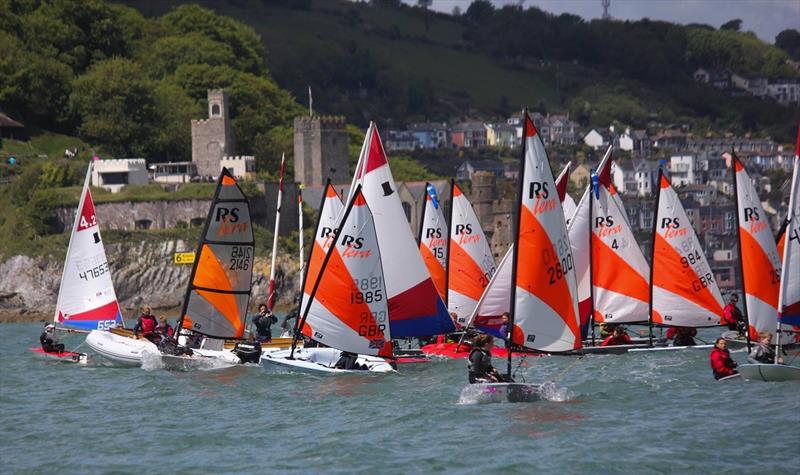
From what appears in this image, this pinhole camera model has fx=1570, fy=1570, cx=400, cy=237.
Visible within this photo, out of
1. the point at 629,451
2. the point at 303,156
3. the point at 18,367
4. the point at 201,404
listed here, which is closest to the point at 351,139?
the point at 303,156

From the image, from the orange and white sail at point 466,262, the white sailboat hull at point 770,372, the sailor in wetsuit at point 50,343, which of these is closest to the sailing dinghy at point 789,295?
the white sailboat hull at point 770,372

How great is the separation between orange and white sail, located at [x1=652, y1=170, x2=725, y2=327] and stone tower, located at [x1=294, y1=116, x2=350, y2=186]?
69.8 meters

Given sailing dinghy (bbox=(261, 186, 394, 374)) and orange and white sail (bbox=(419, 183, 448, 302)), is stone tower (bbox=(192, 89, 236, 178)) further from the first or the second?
sailing dinghy (bbox=(261, 186, 394, 374))

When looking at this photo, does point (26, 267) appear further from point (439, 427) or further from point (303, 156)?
point (439, 427)

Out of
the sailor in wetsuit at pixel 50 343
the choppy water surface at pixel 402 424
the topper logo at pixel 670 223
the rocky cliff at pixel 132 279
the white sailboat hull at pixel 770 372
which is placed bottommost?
the rocky cliff at pixel 132 279

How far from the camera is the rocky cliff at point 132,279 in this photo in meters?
91.6

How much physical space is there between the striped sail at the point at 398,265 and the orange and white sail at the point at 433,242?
25.4ft

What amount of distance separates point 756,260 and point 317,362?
436 inches

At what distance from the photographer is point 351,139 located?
434ft

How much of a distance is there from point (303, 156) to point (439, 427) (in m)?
83.6

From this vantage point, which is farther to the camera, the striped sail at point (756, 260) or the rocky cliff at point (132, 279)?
the rocky cliff at point (132, 279)

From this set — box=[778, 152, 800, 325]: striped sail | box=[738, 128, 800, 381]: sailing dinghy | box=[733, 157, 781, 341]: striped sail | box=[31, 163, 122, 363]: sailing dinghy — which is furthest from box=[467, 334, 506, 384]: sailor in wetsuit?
box=[31, 163, 122, 363]: sailing dinghy

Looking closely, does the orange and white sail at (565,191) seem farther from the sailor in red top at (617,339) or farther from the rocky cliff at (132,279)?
the rocky cliff at (132,279)

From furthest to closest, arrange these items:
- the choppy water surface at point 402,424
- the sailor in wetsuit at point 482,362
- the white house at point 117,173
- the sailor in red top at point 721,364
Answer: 1. the white house at point 117,173
2. the sailor in red top at point 721,364
3. the sailor in wetsuit at point 482,362
4. the choppy water surface at point 402,424
